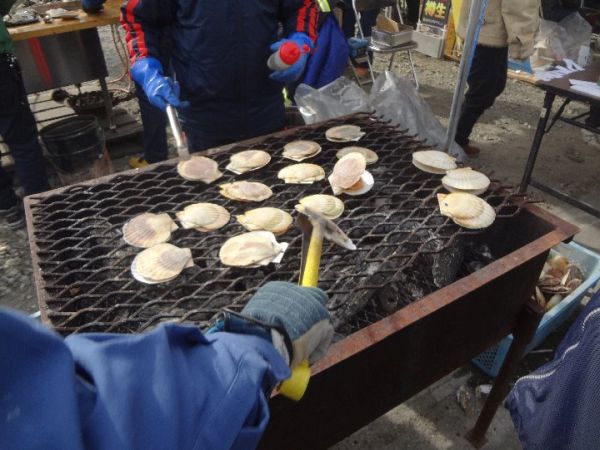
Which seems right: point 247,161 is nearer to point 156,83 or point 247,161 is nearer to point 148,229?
point 148,229

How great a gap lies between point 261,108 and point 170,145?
2626 mm

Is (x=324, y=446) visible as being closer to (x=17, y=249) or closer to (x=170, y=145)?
(x=17, y=249)

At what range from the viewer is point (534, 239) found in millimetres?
1659

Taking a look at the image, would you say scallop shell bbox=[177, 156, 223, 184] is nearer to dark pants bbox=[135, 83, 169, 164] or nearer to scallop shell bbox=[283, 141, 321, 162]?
scallop shell bbox=[283, 141, 321, 162]

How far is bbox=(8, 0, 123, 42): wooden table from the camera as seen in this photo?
12.5 ft

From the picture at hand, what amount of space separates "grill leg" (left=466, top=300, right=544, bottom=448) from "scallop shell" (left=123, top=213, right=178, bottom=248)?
1.48 metres

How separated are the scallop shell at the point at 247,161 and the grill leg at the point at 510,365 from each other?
1.28 m

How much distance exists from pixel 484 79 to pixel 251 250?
366 cm

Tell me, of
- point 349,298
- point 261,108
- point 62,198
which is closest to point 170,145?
point 261,108

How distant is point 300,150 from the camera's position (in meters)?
1.97

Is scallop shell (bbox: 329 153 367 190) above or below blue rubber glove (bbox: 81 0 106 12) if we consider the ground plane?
below

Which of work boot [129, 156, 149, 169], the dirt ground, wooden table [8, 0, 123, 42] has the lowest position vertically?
the dirt ground

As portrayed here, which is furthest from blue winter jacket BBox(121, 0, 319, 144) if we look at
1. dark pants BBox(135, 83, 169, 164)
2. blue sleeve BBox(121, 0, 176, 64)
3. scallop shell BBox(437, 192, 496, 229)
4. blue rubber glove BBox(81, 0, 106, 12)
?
blue rubber glove BBox(81, 0, 106, 12)

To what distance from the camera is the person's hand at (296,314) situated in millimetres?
839
